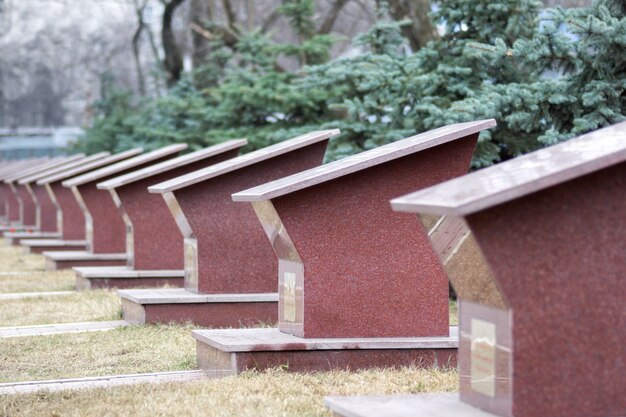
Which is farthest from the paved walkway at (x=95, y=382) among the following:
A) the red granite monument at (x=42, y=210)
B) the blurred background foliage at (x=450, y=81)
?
the red granite monument at (x=42, y=210)

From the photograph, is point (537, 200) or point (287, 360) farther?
point (287, 360)

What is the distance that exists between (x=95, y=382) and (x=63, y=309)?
482 centimetres

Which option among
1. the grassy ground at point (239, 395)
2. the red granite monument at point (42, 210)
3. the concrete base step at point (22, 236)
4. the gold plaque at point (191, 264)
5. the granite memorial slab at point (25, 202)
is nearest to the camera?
the grassy ground at point (239, 395)

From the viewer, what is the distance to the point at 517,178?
566 cm

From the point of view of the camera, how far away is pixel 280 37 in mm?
40938

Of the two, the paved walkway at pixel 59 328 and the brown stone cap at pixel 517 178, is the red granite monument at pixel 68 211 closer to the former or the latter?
the paved walkway at pixel 59 328

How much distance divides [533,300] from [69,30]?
56.7 metres

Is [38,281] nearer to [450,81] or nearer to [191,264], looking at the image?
[191,264]

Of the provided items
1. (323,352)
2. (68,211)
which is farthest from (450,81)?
(68,211)

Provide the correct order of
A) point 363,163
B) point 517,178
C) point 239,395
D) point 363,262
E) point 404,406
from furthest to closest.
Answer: point 363,262 < point 363,163 < point 239,395 < point 404,406 < point 517,178

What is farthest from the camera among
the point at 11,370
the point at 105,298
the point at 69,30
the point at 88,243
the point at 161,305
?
the point at 69,30

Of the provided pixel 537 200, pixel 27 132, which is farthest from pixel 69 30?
pixel 537 200

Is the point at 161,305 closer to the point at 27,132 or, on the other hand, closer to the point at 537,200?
the point at 537,200

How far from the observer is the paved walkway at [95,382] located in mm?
8180
